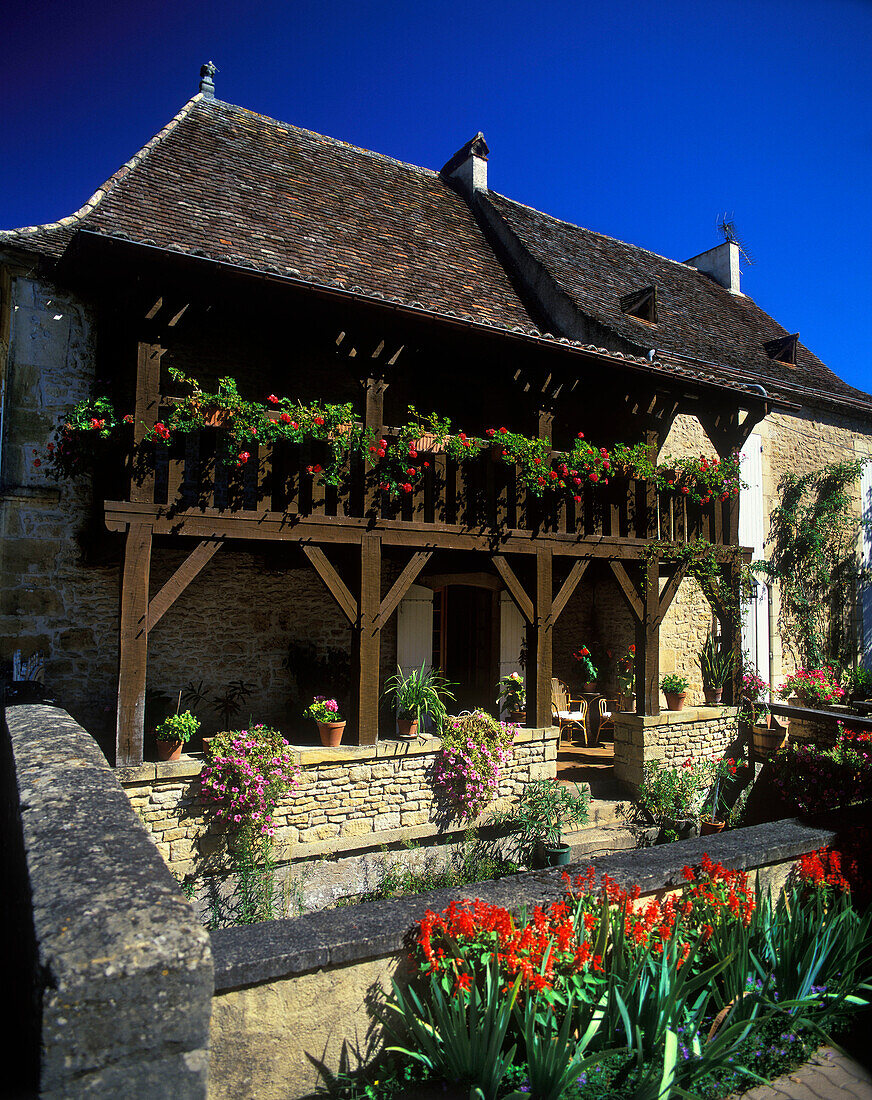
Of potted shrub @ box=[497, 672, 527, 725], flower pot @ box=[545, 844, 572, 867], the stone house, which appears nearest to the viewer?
the stone house

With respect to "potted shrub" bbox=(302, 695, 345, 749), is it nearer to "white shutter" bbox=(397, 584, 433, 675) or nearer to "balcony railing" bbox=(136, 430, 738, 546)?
"balcony railing" bbox=(136, 430, 738, 546)

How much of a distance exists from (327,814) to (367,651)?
142 centimetres

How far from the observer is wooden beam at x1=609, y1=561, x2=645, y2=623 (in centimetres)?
793

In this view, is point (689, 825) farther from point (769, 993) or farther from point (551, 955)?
point (551, 955)

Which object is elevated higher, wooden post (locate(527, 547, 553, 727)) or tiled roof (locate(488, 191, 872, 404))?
tiled roof (locate(488, 191, 872, 404))

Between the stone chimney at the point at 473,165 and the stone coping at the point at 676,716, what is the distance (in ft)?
29.6

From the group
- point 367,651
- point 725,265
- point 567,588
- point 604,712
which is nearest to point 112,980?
point 367,651

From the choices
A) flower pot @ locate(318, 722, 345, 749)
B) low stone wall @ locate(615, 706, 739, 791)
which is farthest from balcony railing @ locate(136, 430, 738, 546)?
low stone wall @ locate(615, 706, 739, 791)

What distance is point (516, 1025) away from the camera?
2.36m

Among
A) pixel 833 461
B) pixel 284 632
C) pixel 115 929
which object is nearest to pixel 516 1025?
pixel 115 929

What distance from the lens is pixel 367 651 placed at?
641 cm

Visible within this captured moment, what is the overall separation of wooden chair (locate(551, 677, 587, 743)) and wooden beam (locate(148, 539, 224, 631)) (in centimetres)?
527

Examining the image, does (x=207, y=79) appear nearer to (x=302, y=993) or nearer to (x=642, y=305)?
(x=642, y=305)

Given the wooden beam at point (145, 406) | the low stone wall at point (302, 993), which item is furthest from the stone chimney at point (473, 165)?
the low stone wall at point (302, 993)
